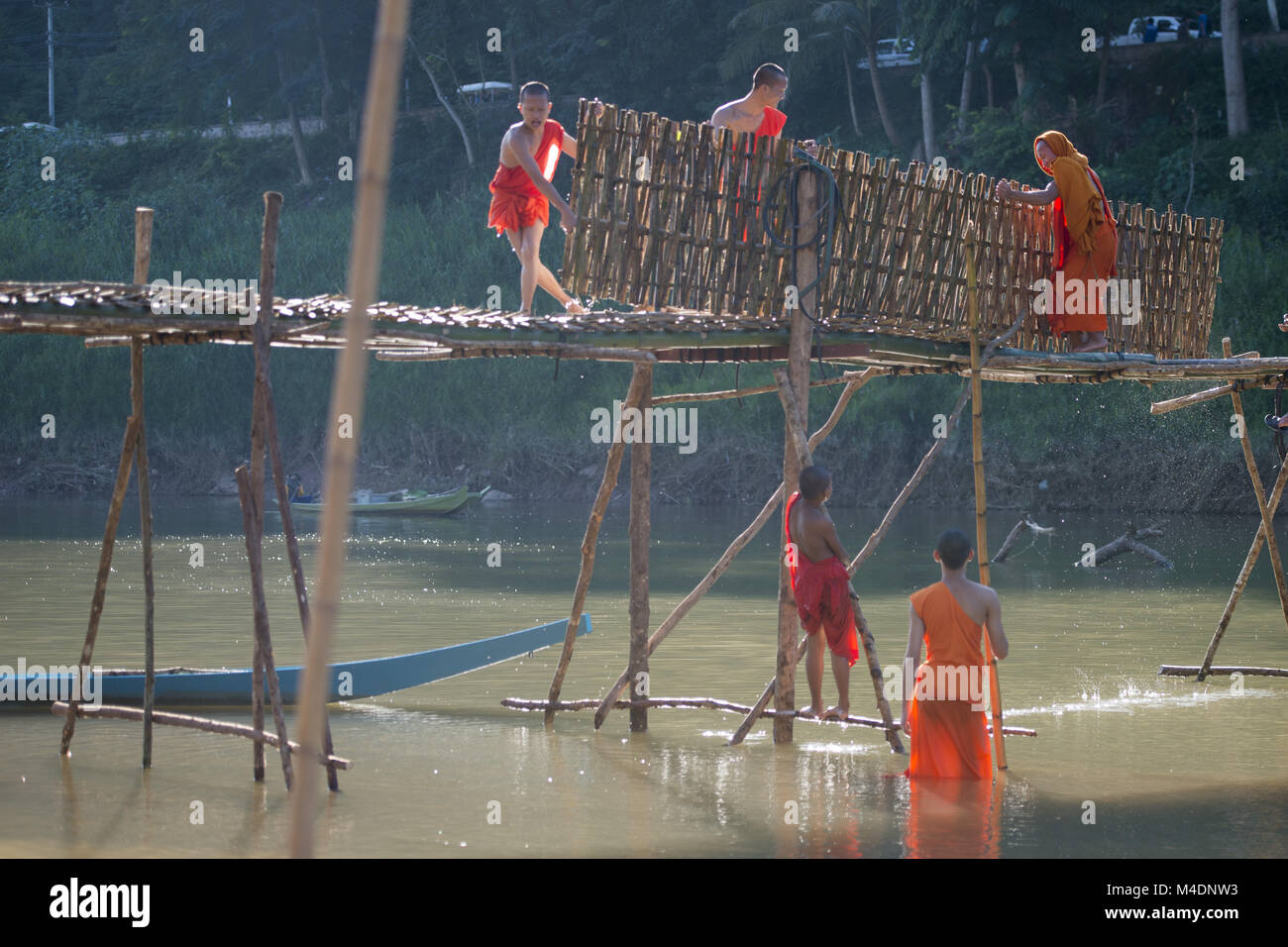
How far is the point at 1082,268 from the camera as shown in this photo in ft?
31.9

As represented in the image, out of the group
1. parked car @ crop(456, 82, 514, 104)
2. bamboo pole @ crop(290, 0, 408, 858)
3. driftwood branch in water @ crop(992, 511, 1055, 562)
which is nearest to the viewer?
bamboo pole @ crop(290, 0, 408, 858)

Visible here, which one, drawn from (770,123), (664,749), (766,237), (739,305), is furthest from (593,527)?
(770,123)

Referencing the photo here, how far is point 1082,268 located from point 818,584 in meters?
2.75

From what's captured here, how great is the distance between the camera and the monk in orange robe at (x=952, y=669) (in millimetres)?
7879

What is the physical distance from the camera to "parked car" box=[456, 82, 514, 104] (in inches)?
1716

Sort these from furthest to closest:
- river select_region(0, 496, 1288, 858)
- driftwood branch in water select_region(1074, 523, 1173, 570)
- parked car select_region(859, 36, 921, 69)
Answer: parked car select_region(859, 36, 921, 69) → driftwood branch in water select_region(1074, 523, 1173, 570) → river select_region(0, 496, 1288, 858)

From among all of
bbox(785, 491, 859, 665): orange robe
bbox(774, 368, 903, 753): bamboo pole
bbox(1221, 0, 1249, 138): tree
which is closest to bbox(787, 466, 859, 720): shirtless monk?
bbox(785, 491, 859, 665): orange robe

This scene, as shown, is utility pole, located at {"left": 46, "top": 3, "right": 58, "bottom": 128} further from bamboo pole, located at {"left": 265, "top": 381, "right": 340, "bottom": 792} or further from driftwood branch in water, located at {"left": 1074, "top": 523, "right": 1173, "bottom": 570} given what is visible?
bamboo pole, located at {"left": 265, "top": 381, "right": 340, "bottom": 792}

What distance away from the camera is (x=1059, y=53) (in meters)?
33.3

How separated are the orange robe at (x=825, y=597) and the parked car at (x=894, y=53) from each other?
2863cm

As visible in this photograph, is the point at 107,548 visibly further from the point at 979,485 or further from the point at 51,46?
the point at 51,46

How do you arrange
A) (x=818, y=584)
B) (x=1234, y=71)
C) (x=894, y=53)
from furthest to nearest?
(x=894, y=53)
(x=1234, y=71)
(x=818, y=584)

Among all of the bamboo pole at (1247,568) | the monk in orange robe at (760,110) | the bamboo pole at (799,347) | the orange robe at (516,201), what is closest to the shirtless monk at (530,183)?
the orange robe at (516,201)

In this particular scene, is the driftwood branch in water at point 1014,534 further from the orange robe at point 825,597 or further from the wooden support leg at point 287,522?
the wooden support leg at point 287,522
